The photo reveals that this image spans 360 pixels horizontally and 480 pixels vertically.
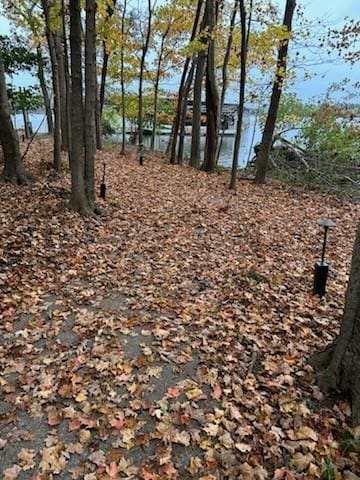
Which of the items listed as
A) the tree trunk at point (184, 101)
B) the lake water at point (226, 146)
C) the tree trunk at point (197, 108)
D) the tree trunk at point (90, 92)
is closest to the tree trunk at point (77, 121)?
the tree trunk at point (90, 92)

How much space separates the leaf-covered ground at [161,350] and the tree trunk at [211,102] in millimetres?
6616

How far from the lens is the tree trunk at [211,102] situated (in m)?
11.6

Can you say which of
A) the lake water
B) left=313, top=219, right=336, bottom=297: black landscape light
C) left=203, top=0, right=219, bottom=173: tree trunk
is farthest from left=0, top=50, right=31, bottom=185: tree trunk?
the lake water

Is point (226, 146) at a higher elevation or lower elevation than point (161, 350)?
higher

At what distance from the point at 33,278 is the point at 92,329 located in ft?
4.80

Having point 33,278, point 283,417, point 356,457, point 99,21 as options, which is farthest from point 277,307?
point 99,21

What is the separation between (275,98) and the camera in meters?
11.1

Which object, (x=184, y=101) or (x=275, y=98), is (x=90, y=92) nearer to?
(x=275, y=98)

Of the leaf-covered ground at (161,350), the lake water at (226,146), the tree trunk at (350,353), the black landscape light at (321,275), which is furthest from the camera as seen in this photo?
the lake water at (226,146)

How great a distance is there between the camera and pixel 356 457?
2658mm

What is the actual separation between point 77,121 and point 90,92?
733mm

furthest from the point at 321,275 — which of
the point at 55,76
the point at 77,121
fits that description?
the point at 55,76

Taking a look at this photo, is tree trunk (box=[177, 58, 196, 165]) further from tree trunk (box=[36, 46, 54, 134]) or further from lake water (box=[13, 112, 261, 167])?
tree trunk (box=[36, 46, 54, 134])

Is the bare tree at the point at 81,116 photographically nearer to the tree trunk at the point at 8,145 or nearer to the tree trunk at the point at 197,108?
the tree trunk at the point at 8,145
